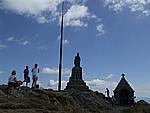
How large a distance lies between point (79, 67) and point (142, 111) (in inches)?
831

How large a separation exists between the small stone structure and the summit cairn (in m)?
5.47

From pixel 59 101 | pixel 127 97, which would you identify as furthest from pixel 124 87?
pixel 59 101

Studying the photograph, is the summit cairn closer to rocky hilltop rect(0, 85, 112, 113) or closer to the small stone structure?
the small stone structure

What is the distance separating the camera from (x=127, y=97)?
52.0m

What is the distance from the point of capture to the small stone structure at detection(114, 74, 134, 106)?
51750mm

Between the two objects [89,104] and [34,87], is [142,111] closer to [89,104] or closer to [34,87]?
[89,104]

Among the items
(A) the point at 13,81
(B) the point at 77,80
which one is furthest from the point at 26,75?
(B) the point at 77,80

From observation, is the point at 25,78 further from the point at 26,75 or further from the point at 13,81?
the point at 13,81

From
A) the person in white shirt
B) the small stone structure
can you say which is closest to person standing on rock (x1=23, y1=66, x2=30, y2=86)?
the person in white shirt

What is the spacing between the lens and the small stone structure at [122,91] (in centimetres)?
5175

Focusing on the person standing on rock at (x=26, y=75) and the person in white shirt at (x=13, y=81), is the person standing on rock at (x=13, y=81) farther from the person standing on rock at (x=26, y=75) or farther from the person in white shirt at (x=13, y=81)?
the person standing on rock at (x=26, y=75)

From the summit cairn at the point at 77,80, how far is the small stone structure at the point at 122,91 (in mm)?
5468

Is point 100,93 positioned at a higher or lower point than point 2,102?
higher

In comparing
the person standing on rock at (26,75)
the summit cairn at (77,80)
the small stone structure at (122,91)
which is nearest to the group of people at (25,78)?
the person standing on rock at (26,75)
